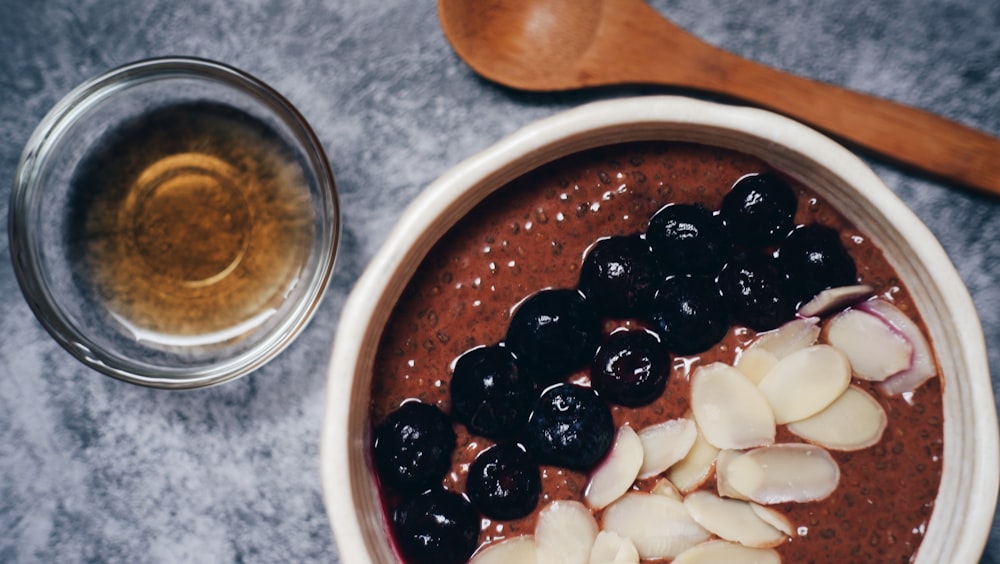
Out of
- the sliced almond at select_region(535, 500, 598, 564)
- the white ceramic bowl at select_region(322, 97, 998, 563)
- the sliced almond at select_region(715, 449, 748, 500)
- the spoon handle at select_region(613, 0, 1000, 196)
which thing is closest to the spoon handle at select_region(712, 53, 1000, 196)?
the spoon handle at select_region(613, 0, 1000, 196)

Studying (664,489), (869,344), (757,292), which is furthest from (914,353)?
(664,489)

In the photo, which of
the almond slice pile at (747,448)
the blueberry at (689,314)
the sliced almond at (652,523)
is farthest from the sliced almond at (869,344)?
the sliced almond at (652,523)

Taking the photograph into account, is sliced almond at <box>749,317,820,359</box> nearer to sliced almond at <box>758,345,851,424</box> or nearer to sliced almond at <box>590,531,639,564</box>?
sliced almond at <box>758,345,851,424</box>

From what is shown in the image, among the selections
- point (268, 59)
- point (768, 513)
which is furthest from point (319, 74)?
point (768, 513)

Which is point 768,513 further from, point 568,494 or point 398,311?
point 398,311

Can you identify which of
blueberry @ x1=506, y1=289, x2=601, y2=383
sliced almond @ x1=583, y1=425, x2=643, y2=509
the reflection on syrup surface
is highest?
the reflection on syrup surface

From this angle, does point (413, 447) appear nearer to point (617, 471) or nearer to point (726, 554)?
point (617, 471)

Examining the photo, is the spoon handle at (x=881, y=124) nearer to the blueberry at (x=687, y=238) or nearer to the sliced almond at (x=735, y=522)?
the blueberry at (x=687, y=238)
